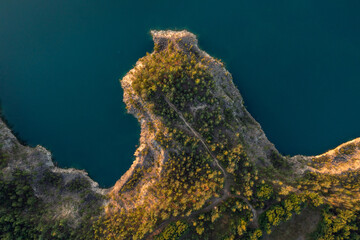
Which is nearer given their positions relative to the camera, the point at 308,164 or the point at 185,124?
the point at 185,124

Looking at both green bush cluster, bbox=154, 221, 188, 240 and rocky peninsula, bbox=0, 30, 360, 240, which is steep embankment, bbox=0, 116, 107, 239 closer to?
rocky peninsula, bbox=0, 30, 360, 240

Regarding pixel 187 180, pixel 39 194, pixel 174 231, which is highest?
pixel 39 194

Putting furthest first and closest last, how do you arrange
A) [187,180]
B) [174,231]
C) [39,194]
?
[39,194] < [187,180] < [174,231]

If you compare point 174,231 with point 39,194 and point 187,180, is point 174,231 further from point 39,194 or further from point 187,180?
point 39,194

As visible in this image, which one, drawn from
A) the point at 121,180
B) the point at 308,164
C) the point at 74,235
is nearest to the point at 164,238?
the point at 121,180

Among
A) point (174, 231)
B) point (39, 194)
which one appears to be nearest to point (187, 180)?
point (174, 231)

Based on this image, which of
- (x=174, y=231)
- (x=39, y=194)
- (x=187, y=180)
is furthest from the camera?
(x=39, y=194)

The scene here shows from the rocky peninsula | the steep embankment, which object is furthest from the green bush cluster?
the steep embankment

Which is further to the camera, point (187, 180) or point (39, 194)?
point (39, 194)

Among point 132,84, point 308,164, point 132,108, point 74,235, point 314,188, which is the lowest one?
point 314,188

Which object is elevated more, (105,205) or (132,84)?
(132,84)

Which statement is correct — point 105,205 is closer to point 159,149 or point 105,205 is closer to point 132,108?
point 159,149
